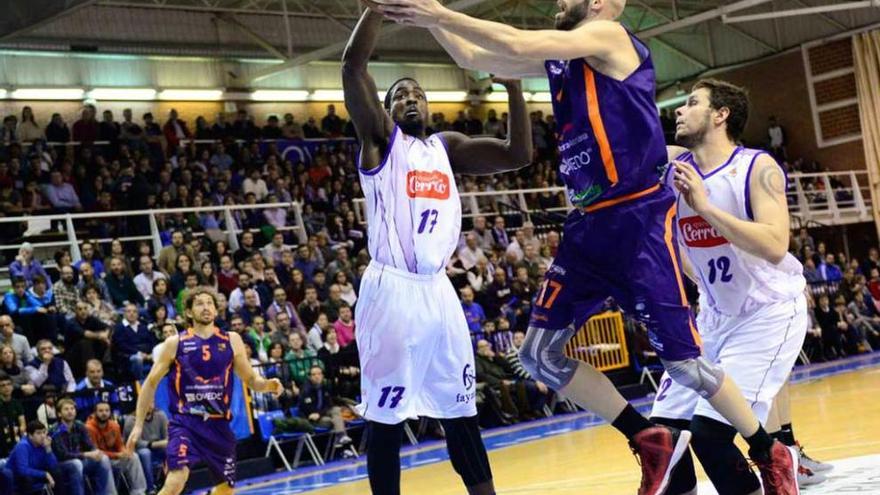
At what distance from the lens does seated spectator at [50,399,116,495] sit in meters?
11.3

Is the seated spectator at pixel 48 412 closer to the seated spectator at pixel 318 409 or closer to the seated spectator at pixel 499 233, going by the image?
the seated spectator at pixel 318 409

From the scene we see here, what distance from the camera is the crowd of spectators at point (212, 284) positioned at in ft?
40.2

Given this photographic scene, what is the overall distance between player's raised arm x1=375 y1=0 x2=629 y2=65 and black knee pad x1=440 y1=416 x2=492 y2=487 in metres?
1.89

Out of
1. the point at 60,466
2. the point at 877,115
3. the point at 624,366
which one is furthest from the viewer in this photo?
the point at 877,115

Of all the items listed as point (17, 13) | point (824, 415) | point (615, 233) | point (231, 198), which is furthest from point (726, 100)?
point (231, 198)

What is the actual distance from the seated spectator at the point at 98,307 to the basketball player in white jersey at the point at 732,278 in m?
10.0

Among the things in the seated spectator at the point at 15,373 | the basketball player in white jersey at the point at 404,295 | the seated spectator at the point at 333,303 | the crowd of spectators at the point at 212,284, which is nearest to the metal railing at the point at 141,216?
the crowd of spectators at the point at 212,284

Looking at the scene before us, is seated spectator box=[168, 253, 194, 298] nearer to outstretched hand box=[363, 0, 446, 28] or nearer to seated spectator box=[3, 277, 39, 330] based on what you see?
seated spectator box=[3, 277, 39, 330]

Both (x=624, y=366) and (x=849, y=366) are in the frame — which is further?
(x=849, y=366)

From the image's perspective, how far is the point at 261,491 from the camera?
37.8 ft

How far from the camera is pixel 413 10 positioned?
423 centimetres

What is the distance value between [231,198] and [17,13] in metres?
6.42

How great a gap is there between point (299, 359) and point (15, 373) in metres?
3.24

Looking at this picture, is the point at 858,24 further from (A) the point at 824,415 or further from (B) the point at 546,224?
(A) the point at 824,415
